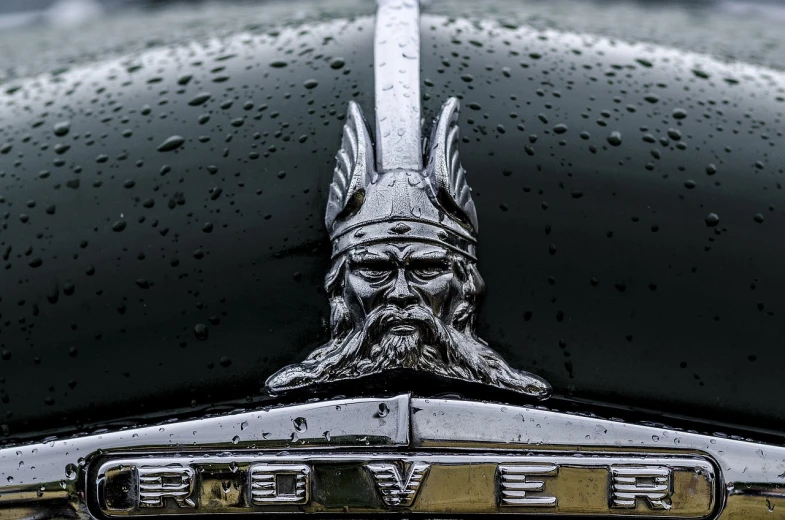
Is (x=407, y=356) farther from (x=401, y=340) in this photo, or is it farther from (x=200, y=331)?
(x=200, y=331)

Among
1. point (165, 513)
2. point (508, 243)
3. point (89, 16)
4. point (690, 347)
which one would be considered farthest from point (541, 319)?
point (89, 16)

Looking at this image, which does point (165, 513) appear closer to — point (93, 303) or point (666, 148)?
point (93, 303)

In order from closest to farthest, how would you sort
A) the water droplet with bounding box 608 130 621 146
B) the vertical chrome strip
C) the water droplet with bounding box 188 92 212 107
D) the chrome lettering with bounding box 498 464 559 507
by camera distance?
the chrome lettering with bounding box 498 464 559 507 → the vertical chrome strip → the water droplet with bounding box 608 130 621 146 → the water droplet with bounding box 188 92 212 107

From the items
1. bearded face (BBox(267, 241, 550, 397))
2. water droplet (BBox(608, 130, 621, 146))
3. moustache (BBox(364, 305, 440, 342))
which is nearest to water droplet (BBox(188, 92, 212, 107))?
bearded face (BBox(267, 241, 550, 397))

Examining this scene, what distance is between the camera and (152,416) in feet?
4.80

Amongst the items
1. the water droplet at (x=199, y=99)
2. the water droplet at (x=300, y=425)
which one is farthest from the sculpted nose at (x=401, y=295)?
the water droplet at (x=199, y=99)

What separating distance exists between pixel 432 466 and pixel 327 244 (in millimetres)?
409

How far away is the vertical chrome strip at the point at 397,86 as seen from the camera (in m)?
1.50

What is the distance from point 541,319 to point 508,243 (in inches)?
5.6

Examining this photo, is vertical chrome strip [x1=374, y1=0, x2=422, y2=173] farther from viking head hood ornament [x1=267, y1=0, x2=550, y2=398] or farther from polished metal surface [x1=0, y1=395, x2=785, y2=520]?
polished metal surface [x1=0, y1=395, x2=785, y2=520]

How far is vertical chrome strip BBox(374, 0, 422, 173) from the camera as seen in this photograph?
1505mm

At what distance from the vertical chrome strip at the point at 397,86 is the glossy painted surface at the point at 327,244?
0.03 m

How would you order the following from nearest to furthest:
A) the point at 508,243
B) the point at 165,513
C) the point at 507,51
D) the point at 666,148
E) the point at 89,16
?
1. the point at 165,513
2. the point at 508,243
3. the point at 666,148
4. the point at 507,51
5. the point at 89,16

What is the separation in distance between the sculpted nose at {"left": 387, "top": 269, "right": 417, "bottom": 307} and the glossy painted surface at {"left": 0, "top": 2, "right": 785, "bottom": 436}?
0.42ft
